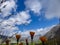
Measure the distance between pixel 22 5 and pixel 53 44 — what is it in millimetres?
1515

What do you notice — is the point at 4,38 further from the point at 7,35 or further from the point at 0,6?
the point at 0,6

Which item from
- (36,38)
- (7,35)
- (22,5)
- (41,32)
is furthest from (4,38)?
(22,5)

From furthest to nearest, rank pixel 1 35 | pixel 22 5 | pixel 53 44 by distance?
pixel 22 5
pixel 53 44
pixel 1 35

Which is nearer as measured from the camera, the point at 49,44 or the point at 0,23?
the point at 0,23

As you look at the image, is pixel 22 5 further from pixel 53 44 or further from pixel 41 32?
pixel 53 44

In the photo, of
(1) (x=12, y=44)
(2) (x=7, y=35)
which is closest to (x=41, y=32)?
(1) (x=12, y=44)

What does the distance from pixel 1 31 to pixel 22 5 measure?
166 centimetres

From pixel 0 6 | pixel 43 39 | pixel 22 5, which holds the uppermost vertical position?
pixel 22 5

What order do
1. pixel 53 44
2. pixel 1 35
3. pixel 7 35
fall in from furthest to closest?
pixel 53 44 < pixel 7 35 < pixel 1 35

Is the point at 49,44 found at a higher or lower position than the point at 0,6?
lower

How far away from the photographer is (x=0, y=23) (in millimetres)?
3211

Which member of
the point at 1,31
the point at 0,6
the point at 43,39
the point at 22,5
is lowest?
the point at 43,39

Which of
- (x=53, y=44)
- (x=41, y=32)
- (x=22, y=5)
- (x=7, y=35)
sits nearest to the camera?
(x=7, y=35)

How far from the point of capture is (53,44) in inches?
162
